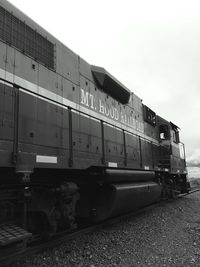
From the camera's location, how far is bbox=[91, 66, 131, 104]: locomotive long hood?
7145 mm

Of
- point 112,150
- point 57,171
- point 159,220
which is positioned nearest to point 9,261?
point 57,171

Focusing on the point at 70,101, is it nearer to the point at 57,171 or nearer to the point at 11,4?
the point at 57,171

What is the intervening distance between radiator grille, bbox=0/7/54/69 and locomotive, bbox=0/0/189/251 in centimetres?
2

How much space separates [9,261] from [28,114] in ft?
7.08

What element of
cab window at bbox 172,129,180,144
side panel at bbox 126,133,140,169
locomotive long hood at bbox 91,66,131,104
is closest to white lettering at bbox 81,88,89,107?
locomotive long hood at bbox 91,66,131,104

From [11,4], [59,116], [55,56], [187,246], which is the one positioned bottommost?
[187,246]

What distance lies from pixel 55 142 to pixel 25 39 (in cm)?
197

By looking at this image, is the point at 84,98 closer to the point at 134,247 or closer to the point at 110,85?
the point at 110,85

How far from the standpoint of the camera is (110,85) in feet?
25.0

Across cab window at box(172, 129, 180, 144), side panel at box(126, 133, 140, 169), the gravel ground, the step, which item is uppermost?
cab window at box(172, 129, 180, 144)

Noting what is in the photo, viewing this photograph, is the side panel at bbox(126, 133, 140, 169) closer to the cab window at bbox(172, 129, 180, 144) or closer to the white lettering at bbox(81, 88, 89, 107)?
the white lettering at bbox(81, 88, 89, 107)

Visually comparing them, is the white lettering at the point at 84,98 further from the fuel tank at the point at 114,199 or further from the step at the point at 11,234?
the step at the point at 11,234

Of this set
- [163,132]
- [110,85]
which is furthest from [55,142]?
[163,132]

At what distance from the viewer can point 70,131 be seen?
5.09 meters
